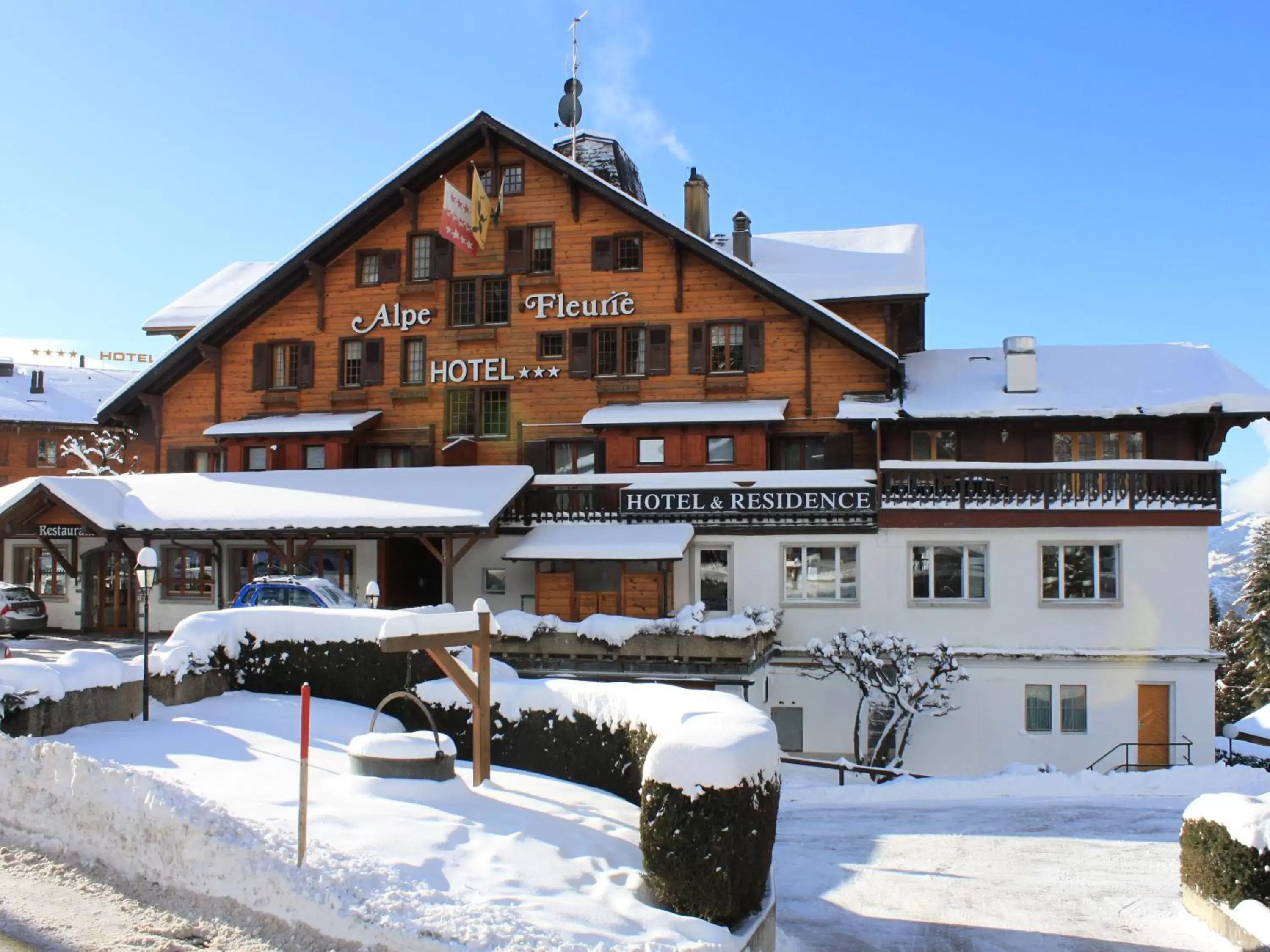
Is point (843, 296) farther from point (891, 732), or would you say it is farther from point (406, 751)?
point (406, 751)

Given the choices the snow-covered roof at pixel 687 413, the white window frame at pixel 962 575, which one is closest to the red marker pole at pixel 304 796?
the white window frame at pixel 962 575

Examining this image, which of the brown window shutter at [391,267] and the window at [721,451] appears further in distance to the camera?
the brown window shutter at [391,267]

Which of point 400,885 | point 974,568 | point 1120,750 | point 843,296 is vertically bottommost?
point 1120,750

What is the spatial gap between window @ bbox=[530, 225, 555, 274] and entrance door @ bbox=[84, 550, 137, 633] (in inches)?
597

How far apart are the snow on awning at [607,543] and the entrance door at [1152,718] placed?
445 inches

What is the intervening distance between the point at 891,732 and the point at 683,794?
663 inches

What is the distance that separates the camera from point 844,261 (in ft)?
111

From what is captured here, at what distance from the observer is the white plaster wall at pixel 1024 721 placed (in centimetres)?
2562

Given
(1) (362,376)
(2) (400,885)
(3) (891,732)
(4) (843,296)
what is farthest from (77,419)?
(2) (400,885)

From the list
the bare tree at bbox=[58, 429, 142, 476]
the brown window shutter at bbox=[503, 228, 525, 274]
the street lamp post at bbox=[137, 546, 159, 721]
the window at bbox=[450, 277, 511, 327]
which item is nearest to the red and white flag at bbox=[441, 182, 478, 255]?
the brown window shutter at bbox=[503, 228, 525, 274]

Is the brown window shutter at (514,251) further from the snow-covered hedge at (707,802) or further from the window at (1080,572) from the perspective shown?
the snow-covered hedge at (707,802)

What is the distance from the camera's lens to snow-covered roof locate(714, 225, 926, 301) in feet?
104

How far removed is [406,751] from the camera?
12078 mm

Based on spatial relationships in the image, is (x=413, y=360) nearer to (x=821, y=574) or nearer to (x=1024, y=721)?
(x=821, y=574)
